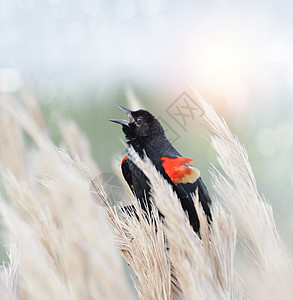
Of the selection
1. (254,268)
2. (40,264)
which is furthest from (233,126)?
(40,264)

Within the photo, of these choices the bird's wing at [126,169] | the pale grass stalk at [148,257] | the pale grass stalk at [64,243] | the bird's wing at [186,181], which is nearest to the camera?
the pale grass stalk at [64,243]

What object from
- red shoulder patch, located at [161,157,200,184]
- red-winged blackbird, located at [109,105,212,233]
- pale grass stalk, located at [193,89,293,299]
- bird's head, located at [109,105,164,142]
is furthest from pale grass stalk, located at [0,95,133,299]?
bird's head, located at [109,105,164,142]

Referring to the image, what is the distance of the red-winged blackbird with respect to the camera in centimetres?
96

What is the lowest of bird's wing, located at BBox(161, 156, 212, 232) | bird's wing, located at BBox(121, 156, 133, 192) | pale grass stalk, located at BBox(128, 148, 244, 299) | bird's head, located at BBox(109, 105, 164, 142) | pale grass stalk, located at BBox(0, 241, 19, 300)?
pale grass stalk, located at BBox(128, 148, 244, 299)

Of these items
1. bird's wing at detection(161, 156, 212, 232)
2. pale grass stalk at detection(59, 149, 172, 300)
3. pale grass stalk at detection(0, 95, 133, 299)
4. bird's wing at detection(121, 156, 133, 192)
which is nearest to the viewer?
pale grass stalk at detection(0, 95, 133, 299)

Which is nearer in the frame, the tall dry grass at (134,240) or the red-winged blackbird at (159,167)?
the tall dry grass at (134,240)

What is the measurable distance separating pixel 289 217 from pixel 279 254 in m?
0.92

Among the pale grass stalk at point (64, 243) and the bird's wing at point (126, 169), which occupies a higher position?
the bird's wing at point (126, 169)

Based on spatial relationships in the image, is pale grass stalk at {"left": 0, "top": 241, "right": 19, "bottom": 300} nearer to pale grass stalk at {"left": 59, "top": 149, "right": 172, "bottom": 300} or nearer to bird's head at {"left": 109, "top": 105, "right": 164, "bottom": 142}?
pale grass stalk at {"left": 59, "top": 149, "right": 172, "bottom": 300}

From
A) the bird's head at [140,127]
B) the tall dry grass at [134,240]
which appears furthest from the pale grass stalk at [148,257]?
the bird's head at [140,127]

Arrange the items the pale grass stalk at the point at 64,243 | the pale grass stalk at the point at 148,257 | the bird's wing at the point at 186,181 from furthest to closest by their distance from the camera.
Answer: the bird's wing at the point at 186,181 < the pale grass stalk at the point at 148,257 < the pale grass stalk at the point at 64,243

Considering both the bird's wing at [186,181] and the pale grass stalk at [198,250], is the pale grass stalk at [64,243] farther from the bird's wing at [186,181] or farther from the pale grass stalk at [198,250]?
the bird's wing at [186,181]

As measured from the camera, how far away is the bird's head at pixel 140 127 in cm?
112

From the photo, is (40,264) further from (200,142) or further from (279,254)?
(200,142)
